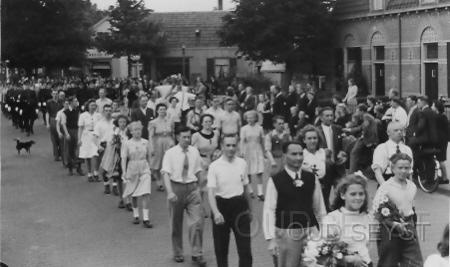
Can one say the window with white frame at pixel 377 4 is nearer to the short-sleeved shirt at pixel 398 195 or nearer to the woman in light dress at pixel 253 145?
the woman in light dress at pixel 253 145

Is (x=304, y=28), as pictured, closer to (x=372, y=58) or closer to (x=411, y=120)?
(x=372, y=58)

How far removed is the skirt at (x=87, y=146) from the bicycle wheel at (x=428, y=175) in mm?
6444

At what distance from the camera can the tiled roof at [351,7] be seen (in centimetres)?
3162

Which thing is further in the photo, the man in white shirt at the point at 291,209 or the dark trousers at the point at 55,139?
the dark trousers at the point at 55,139

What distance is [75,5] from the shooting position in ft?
108

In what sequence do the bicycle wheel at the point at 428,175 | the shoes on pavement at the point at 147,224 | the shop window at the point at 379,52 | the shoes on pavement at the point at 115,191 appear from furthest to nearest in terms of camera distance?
1. the shop window at the point at 379,52
2. the shoes on pavement at the point at 115,191
3. the bicycle wheel at the point at 428,175
4. the shoes on pavement at the point at 147,224

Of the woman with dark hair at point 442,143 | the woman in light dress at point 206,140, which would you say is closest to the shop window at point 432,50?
the woman with dark hair at point 442,143

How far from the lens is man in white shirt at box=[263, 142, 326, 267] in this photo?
21.9ft

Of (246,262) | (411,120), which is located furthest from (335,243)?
(411,120)

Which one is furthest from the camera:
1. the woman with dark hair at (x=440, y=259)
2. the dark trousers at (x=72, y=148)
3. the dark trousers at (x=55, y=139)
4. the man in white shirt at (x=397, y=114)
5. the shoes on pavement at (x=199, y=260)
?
the dark trousers at (x=55, y=139)

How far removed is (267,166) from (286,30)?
15.7m

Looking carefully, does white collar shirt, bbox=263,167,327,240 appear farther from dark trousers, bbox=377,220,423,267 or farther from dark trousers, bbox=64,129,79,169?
dark trousers, bbox=64,129,79,169

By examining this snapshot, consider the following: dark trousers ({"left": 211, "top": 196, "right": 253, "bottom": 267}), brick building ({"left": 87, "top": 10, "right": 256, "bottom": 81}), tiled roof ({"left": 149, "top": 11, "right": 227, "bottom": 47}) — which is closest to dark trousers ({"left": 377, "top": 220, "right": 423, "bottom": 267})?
dark trousers ({"left": 211, "top": 196, "right": 253, "bottom": 267})

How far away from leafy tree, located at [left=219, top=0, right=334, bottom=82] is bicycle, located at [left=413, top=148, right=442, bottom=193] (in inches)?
728
